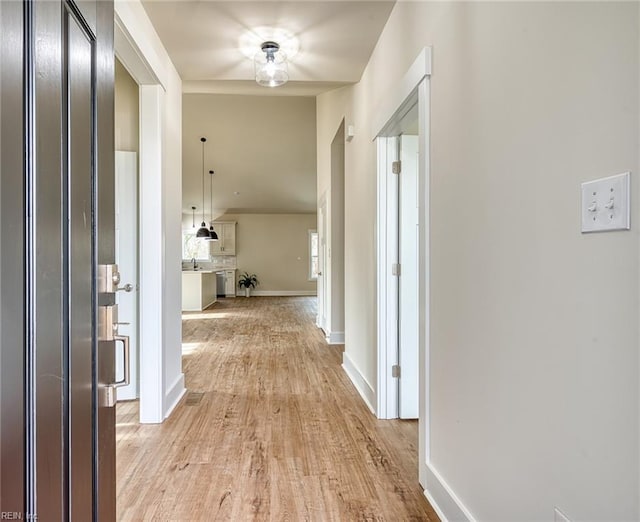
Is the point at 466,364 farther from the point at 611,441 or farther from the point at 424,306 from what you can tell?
the point at 611,441

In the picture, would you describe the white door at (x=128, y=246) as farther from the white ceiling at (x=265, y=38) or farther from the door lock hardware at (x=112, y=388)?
the door lock hardware at (x=112, y=388)

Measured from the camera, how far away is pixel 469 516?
154cm

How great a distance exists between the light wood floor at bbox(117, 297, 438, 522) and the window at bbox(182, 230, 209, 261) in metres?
9.27

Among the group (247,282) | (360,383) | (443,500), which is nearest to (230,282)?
(247,282)

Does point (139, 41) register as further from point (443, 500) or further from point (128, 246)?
point (443, 500)

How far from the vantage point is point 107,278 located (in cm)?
98

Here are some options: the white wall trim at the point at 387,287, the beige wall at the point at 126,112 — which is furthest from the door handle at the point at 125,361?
the beige wall at the point at 126,112

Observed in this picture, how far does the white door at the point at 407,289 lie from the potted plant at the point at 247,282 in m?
10.2

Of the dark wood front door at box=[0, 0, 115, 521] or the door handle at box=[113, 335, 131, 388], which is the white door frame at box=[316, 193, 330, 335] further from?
the dark wood front door at box=[0, 0, 115, 521]

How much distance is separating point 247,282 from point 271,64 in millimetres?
10068

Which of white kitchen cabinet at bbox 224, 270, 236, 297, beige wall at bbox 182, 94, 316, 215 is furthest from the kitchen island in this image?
white kitchen cabinet at bbox 224, 270, 236, 297

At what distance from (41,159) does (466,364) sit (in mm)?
1421

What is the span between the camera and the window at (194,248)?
12.9m

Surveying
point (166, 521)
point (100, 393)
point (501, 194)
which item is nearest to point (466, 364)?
point (501, 194)
